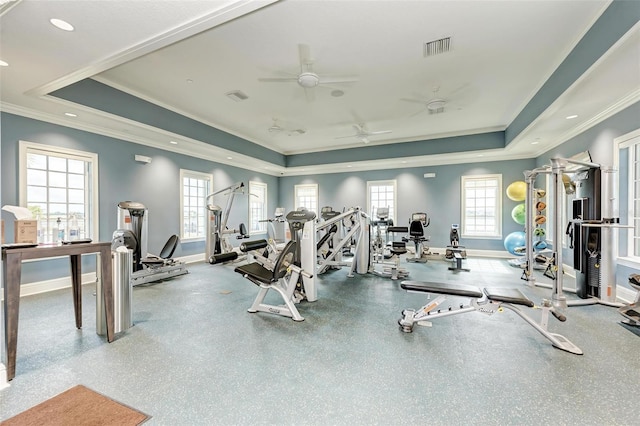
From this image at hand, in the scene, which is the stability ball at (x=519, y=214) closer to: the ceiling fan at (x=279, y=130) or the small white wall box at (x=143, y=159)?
the ceiling fan at (x=279, y=130)

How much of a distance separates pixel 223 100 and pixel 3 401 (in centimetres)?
451

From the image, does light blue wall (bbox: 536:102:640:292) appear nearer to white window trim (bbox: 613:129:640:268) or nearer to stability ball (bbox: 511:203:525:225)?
white window trim (bbox: 613:129:640:268)

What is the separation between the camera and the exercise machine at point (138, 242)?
450 cm

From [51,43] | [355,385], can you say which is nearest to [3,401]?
[355,385]

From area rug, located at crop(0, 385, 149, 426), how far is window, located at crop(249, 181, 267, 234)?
6.62 metres

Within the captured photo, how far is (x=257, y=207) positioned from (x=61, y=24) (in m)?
6.78

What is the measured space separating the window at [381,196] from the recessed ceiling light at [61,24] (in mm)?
7352

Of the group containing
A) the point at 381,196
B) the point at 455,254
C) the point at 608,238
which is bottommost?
the point at 455,254

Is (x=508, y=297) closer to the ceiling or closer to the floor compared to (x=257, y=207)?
closer to the floor

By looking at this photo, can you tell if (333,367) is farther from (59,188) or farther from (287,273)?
(59,188)

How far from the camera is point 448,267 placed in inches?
231

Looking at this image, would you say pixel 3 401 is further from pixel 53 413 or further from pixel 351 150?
pixel 351 150

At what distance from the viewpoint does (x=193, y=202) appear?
265 inches

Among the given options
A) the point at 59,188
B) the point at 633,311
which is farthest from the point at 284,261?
the point at 59,188
